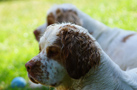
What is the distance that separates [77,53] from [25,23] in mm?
8815

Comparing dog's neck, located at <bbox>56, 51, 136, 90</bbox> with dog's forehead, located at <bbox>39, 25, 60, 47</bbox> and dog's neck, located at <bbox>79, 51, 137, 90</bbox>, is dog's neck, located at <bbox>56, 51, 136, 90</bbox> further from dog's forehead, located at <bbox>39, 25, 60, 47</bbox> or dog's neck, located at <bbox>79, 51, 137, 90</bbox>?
dog's forehead, located at <bbox>39, 25, 60, 47</bbox>

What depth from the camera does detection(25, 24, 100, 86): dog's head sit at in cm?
293

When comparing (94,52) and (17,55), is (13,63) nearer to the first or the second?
(17,55)

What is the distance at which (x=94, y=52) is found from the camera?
2.96m

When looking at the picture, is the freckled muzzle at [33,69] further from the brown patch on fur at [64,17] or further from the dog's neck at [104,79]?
the brown patch on fur at [64,17]

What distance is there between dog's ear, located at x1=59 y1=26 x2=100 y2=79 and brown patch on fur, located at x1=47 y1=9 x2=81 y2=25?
2.62 metres

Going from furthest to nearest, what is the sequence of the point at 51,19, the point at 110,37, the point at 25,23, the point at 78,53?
the point at 25,23
the point at 51,19
the point at 110,37
the point at 78,53

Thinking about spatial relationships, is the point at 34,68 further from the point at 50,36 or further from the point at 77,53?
the point at 77,53

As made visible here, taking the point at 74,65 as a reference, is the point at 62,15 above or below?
above

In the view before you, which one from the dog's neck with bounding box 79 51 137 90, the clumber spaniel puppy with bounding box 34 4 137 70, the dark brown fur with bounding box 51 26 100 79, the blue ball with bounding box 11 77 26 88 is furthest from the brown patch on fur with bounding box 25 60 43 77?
the blue ball with bounding box 11 77 26 88

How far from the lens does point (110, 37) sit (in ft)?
18.5

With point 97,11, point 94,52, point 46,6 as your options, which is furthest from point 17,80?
point 46,6

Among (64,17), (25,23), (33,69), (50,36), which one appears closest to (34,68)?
(33,69)

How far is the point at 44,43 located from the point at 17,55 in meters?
4.90
